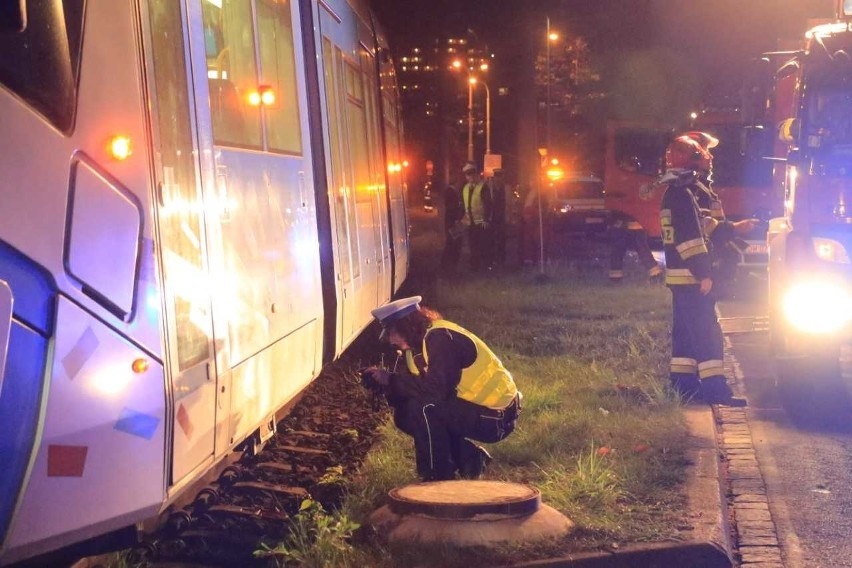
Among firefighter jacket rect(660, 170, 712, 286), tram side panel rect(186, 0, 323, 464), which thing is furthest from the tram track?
firefighter jacket rect(660, 170, 712, 286)

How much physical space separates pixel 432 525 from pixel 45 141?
2.64 meters

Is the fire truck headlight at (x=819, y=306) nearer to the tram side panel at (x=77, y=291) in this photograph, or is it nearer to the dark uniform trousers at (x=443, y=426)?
the dark uniform trousers at (x=443, y=426)

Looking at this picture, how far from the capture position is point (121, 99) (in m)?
3.90

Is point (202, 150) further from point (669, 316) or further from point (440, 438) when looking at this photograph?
point (669, 316)

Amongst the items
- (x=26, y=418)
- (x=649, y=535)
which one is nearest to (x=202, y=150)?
(x=26, y=418)

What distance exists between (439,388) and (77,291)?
9.21ft

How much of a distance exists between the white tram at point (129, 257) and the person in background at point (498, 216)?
1441 cm

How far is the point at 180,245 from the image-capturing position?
429 centimetres

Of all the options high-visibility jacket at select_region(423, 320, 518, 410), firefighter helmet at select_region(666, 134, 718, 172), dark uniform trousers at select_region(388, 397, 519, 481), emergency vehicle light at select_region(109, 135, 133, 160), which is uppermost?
emergency vehicle light at select_region(109, 135, 133, 160)

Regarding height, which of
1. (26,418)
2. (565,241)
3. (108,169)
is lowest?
(565,241)

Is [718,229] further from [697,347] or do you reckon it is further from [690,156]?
[697,347]

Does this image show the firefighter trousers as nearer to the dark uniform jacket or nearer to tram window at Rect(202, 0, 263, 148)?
the dark uniform jacket

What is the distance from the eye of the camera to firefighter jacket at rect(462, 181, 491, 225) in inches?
757

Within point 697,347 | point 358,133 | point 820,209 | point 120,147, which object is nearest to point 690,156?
point 820,209
